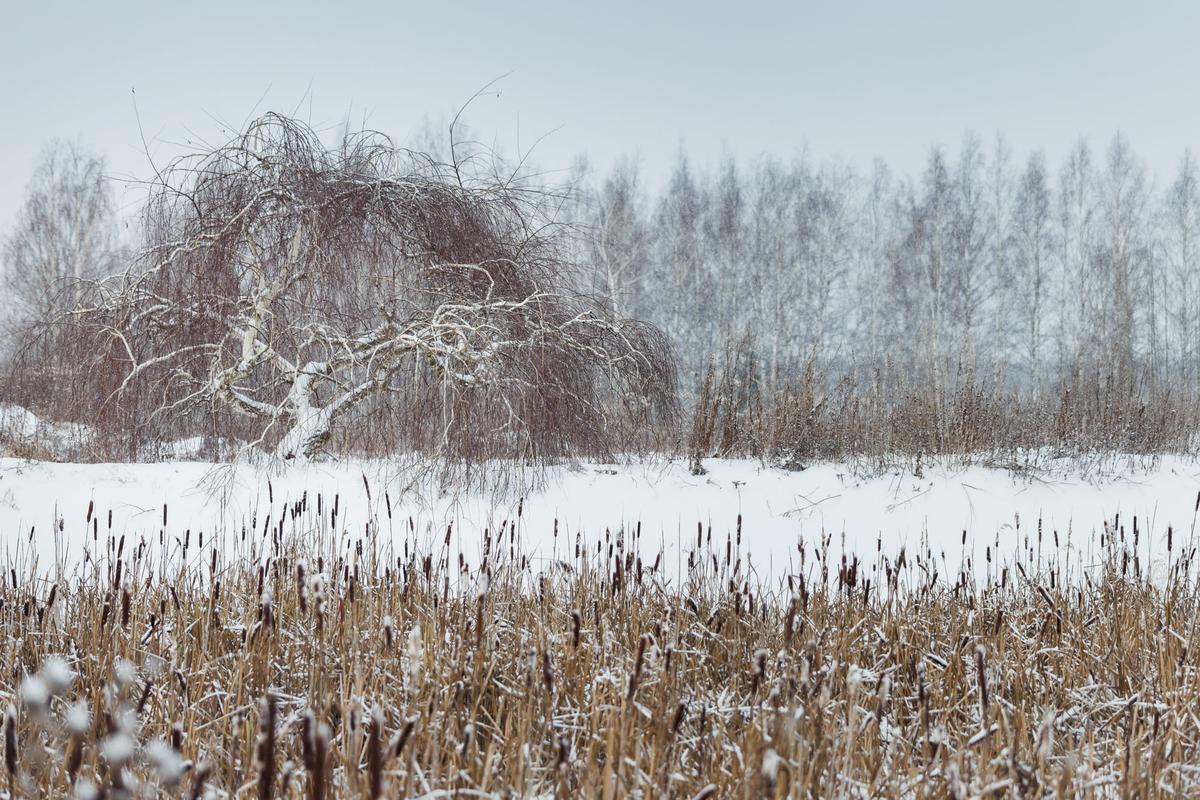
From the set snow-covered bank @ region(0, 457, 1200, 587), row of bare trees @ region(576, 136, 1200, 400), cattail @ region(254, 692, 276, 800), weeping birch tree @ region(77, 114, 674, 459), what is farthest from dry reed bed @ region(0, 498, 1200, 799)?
row of bare trees @ region(576, 136, 1200, 400)

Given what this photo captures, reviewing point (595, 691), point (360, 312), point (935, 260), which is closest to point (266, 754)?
point (595, 691)

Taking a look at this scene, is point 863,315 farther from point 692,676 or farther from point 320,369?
point 692,676

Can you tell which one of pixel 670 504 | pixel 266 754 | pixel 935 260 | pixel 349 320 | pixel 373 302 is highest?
pixel 935 260

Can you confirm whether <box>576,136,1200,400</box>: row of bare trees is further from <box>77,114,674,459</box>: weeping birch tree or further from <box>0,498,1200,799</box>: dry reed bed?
<box>0,498,1200,799</box>: dry reed bed

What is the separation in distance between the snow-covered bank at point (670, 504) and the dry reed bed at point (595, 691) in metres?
1.96

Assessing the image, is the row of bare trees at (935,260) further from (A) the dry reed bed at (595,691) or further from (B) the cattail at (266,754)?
(B) the cattail at (266,754)

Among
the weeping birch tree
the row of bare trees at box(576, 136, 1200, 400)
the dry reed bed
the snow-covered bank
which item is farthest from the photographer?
the row of bare trees at box(576, 136, 1200, 400)

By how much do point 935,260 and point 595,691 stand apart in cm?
1891

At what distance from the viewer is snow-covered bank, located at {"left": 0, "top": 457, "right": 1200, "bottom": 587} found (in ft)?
15.5

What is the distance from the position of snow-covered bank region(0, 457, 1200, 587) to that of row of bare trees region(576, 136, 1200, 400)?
429 inches

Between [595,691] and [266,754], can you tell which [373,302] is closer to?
[595,691]

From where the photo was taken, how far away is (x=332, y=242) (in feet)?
A: 18.3

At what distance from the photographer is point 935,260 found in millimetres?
17594

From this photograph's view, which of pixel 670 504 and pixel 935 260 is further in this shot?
pixel 935 260
